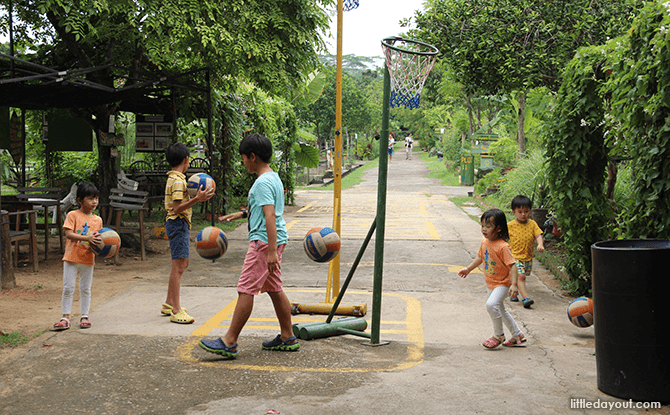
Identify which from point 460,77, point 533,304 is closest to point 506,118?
point 460,77

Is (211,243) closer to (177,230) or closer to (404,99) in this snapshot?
(177,230)

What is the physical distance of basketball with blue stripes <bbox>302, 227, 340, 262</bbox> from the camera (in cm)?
551

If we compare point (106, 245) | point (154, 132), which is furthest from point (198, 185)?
point (154, 132)

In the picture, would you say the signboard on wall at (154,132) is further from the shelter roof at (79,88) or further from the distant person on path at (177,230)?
the distant person on path at (177,230)

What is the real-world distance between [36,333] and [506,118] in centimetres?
2548

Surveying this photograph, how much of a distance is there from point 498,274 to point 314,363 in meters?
1.88

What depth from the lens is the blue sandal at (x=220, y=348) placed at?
16.4 ft

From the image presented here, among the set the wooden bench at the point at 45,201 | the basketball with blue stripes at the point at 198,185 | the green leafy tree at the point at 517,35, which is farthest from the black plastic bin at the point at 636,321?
the wooden bench at the point at 45,201

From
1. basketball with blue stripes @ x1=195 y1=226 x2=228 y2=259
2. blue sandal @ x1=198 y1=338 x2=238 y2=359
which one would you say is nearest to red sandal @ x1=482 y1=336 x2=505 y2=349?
blue sandal @ x1=198 y1=338 x2=238 y2=359

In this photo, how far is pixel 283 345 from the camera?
17.3 ft

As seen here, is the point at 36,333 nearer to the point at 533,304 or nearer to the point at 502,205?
the point at 533,304

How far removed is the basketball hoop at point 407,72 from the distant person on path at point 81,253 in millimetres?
3164

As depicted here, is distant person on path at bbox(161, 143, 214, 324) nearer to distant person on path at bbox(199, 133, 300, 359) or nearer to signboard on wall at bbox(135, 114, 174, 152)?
distant person on path at bbox(199, 133, 300, 359)

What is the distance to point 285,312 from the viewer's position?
5.21 metres
